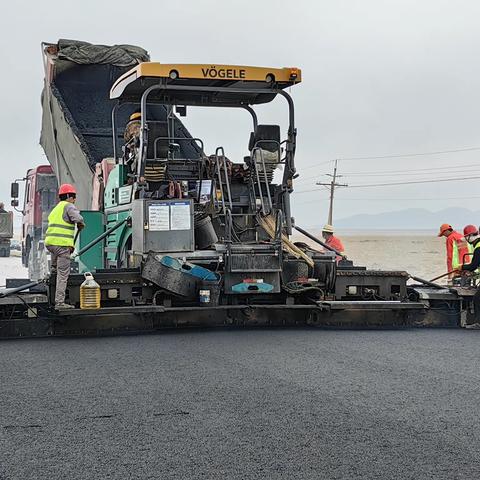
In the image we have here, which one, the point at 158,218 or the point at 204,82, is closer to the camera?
the point at 158,218

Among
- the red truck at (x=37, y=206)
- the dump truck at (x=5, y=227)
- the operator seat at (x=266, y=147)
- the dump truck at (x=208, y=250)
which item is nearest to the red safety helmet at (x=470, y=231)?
the dump truck at (x=208, y=250)

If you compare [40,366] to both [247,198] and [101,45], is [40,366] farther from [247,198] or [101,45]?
[101,45]

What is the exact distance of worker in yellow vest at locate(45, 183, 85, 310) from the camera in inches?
312

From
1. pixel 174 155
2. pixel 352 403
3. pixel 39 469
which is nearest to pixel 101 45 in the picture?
pixel 174 155

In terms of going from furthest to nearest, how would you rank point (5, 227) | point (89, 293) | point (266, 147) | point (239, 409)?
point (5, 227)
point (266, 147)
point (89, 293)
point (239, 409)

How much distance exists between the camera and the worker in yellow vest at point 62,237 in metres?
7.93

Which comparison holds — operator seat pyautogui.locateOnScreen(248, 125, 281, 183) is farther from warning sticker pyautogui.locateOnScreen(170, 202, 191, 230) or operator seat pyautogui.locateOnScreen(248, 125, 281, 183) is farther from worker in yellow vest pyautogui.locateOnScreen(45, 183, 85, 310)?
worker in yellow vest pyautogui.locateOnScreen(45, 183, 85, 310)

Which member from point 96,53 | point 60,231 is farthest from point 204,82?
point 96,53

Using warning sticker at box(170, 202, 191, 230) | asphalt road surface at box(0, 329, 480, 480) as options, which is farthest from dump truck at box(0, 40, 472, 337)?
asphalt road surface at box(0, 329, 480, 480)

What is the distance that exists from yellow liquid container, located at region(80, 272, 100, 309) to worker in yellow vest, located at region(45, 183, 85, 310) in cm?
16

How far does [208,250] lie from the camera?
851 cm

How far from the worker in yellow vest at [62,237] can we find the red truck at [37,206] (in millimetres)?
7433

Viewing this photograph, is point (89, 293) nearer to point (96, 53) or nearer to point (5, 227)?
point (96, 53)

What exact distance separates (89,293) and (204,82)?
251 centimetres
